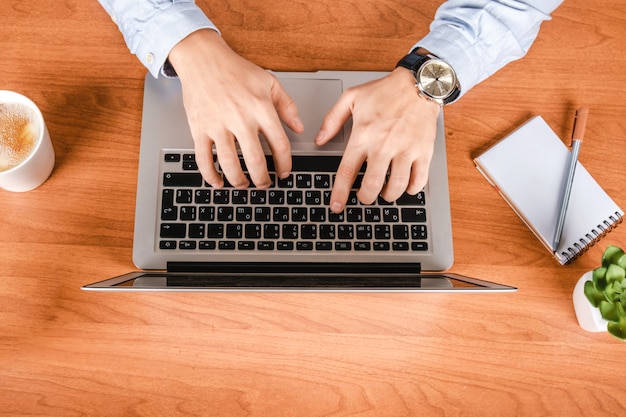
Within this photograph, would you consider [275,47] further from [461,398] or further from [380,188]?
[461,398]

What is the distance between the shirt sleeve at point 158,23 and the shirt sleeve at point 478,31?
1.16 ft

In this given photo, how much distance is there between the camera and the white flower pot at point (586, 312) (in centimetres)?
67

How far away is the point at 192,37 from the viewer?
0.71 metres

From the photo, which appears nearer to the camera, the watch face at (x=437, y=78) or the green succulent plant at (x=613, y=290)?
the green succulent plant at (x=613, y=290)

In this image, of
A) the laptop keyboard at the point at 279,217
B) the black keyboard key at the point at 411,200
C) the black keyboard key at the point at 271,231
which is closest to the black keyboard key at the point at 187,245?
the laptop keyboard at the point at 279,217

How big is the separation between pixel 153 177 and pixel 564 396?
0.67 meters

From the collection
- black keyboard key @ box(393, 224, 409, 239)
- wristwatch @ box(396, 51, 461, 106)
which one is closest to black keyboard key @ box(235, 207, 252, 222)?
black keyboard key @ box(393, 224, 409, 239)

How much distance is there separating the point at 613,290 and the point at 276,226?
0.46 m

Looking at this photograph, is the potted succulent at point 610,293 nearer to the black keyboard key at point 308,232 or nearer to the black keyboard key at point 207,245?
the black keyboard key at point 308,232

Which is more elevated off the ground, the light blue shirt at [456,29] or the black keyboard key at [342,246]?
the light blue shirt at [456,29]

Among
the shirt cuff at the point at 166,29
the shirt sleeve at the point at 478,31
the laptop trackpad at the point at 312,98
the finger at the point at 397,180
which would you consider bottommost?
the finger at the point at 397,180

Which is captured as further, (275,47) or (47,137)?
(275,47)

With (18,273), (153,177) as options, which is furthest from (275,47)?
(18,273)

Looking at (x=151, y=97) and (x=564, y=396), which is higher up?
(x=151, y=97)
